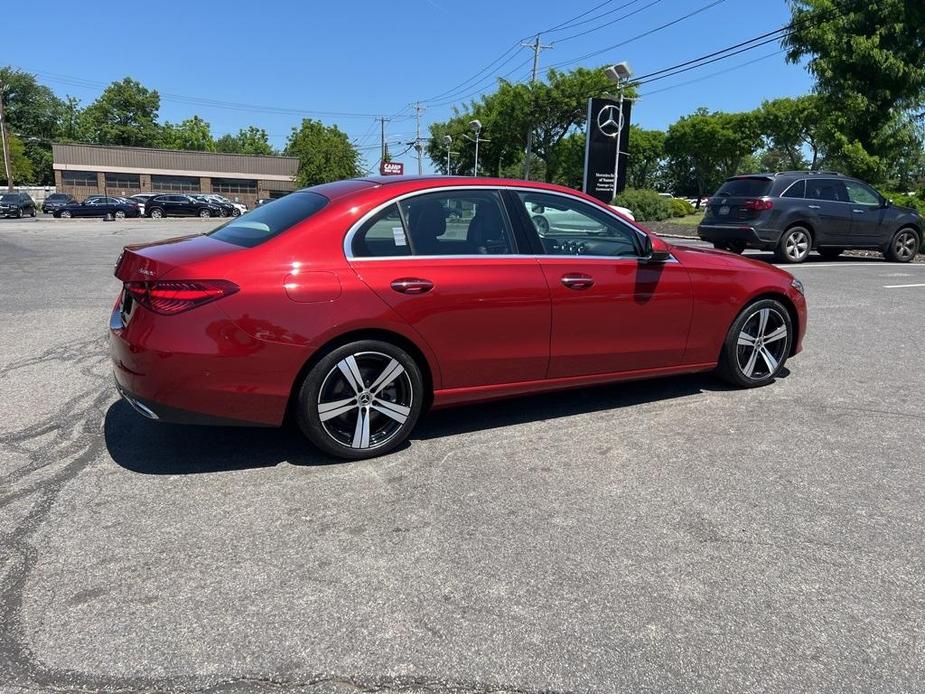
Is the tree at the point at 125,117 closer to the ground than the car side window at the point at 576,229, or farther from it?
farther from it

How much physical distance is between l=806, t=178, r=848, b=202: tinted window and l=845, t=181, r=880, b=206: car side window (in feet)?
0.55

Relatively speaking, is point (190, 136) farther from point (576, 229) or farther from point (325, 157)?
point (576, 229)

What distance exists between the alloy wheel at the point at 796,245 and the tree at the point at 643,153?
6331cm

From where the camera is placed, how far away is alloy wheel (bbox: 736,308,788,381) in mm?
5383

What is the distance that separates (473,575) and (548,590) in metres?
0.31

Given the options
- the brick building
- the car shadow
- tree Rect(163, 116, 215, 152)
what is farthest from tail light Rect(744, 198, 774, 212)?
tree Rect(163, 116, 215, 152)

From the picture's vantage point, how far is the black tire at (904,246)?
48.3 feet

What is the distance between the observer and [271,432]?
451 cm

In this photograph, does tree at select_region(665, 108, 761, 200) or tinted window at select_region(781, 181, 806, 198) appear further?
tree at select_region(665, 108, 761, 200)

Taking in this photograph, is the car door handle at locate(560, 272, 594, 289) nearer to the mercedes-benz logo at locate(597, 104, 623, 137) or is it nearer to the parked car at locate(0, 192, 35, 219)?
the mercedes-benz logo at locate(597, 104, 623, 137)

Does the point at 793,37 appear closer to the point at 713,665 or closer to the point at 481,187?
the point at 481,187

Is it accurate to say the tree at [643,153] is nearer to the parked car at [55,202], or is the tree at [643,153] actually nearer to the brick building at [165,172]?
the brick building at [165,172]

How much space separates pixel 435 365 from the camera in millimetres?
4098

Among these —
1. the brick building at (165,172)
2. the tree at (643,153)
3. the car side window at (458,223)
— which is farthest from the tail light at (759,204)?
the brick building at (165,172)
